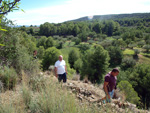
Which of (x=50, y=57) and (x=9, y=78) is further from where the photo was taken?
(x=50, y=57)

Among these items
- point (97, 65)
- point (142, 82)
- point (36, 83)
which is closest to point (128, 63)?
point (142, 82)

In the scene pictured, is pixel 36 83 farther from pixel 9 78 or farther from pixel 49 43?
pixel 49 43

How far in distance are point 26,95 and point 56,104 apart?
107cm

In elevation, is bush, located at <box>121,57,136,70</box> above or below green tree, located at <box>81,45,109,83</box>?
below

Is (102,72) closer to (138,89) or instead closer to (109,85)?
(138,89)

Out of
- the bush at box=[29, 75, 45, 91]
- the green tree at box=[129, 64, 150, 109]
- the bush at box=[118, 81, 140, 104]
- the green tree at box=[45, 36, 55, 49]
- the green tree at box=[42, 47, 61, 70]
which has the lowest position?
the green tree at box=[129, 64, 150, 109]

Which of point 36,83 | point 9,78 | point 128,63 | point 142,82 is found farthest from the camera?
point 128,63

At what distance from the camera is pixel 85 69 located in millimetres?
22547

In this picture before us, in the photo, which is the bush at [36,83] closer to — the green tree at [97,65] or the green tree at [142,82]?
the green tree at [97,65]

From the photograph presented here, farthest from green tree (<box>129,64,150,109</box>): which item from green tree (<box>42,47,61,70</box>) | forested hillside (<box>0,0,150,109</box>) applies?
green tree (<box>42,47,61,70</box>)

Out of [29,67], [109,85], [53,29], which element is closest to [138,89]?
[109,85]

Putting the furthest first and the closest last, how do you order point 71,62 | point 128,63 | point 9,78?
point 71,62 → point 128,63 → point 9,78

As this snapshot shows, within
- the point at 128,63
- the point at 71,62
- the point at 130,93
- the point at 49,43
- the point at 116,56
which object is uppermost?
the point at 49,43

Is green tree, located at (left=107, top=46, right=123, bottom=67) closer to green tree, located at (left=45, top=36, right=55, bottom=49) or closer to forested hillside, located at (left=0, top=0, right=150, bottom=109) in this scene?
forested hillside, located at (left=0, top=0, right=150, bottom=109)
